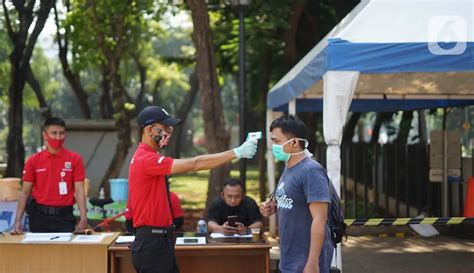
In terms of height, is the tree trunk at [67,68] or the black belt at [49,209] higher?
the tree trunk at [67,68]

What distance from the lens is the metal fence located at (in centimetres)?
1358

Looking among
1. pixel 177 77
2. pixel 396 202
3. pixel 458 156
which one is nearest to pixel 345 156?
pixel 396 202

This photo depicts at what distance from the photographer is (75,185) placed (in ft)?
24.7

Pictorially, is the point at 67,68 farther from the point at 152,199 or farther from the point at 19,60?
the point at 152,199

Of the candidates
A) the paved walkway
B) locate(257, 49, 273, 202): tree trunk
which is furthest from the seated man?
locate(257, 49, 273, 202): tree trunk

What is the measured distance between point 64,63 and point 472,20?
14405 millimetres

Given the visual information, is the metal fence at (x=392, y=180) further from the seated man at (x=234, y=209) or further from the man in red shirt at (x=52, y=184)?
the man in red shirt at (x=52, y=184)

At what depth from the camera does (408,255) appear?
34.0ft

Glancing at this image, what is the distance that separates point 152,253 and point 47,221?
242cm

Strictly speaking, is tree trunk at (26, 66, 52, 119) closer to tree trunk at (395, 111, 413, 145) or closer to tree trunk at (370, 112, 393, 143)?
tree trunk at (370, 112, 393, 143)

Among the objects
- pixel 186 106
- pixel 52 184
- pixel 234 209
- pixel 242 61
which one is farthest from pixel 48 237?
pixel 186 106

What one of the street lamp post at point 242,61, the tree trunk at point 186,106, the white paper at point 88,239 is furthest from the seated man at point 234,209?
the tree trunk at point 186,106

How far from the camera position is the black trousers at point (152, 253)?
5453 millimetres

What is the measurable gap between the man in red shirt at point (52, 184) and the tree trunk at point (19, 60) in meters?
8.30
